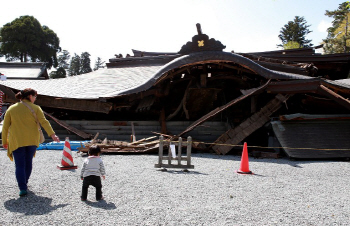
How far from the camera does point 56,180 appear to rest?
17.6ft

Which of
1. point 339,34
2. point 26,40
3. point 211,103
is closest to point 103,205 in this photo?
point 211,103

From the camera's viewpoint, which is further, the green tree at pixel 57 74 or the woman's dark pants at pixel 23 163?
the green tree at pixel 57 74

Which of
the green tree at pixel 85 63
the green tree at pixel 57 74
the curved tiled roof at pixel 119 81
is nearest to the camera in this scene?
the curved tiled roof at pixel 119 81

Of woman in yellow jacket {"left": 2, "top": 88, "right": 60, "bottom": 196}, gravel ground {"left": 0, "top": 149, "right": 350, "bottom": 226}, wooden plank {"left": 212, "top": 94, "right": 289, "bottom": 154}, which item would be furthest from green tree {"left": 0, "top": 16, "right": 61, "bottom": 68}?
woman in yellow jacket {"left": 2, "top": 88, "right": 60, "bottom": 196}

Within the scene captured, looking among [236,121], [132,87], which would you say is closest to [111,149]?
[132,87]

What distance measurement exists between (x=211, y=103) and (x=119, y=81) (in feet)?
13.4

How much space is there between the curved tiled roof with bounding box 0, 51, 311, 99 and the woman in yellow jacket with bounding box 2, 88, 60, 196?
246 inches

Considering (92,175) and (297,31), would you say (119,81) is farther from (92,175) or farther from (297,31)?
(297,31)

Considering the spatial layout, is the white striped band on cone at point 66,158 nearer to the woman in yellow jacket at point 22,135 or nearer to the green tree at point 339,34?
the woman in yellow jacket at point 22,135

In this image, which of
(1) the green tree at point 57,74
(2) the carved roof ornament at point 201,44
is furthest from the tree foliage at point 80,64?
(2) the carved roof ornament at point 201,44

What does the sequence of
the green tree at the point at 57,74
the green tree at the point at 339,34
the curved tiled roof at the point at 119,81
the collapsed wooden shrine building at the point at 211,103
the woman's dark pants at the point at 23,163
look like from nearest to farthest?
the woman's dark pants at the point at 23,163, the collapsed wooden shrine building at the point at 211,103, the curved tiled roof at the point at 119,81, the green tree at the point at 339,34, the green tree at the point at 57,74

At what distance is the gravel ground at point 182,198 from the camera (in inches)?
136

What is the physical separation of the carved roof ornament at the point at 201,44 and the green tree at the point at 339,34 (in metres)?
24.9

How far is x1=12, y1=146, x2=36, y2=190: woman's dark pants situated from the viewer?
14.0ft
